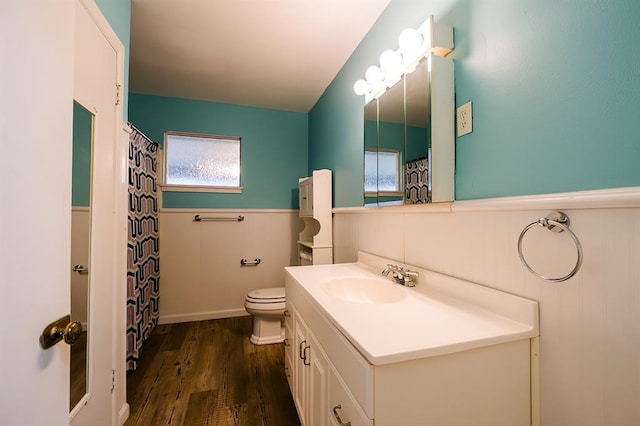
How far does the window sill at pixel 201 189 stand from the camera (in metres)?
2.68

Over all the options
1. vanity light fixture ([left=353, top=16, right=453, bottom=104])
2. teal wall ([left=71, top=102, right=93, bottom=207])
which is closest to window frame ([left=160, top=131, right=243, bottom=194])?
teal wall ([left=71, top=102, right=93, bottom=207])

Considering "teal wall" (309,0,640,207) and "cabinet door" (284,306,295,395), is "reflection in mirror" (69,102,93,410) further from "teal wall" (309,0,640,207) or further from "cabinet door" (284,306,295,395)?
"teal wall" (309,0,640,207)

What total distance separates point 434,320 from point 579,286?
0.38 meters

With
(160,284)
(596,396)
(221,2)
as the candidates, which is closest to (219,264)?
(160,284)

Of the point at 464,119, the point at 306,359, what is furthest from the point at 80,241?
the point at 464,119

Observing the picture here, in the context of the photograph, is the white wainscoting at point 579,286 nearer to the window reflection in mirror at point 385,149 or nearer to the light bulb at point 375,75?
the window reflection in mirror at point 385,149

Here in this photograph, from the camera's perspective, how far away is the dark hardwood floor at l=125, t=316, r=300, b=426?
4.76ft

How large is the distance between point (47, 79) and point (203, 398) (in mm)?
1755

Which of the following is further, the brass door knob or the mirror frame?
the mirror frame

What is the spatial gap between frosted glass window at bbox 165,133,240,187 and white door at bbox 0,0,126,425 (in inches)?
91.6

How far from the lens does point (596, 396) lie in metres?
0.65

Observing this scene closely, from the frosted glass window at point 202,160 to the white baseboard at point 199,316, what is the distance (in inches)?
53.9

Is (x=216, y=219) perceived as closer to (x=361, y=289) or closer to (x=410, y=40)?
(x=361, y=289)

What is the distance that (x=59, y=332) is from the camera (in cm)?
55
